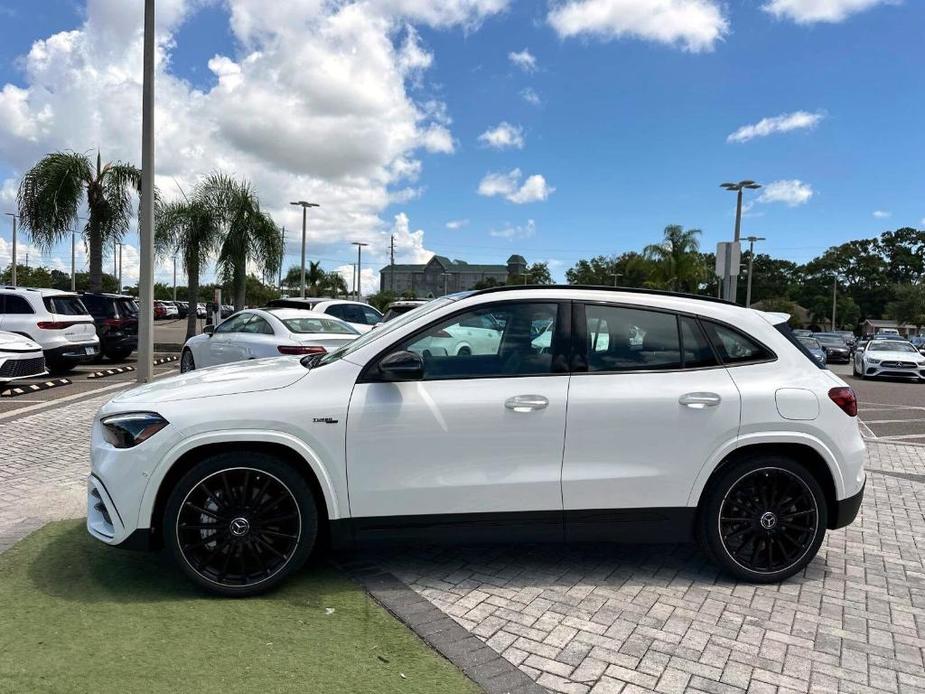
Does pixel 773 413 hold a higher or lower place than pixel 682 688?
higher

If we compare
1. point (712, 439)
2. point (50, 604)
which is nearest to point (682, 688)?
point (712, 439)

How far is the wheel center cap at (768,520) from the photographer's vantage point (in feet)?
12.6

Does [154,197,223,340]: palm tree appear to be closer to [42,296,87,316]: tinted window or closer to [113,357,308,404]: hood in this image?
[42,296,87,316]: tinted window

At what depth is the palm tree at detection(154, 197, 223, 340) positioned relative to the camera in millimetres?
22641

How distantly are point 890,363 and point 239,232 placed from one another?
820 inches

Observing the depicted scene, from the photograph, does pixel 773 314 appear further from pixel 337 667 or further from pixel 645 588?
pixel 337 667

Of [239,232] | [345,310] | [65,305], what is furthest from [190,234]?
[345,310]

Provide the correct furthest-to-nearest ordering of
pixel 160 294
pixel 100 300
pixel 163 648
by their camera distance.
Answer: pixel 160 294, pixel 100 300, pixel 163 648


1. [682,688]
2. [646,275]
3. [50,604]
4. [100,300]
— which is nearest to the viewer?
[682,688]

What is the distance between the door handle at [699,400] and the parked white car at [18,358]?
1101cm

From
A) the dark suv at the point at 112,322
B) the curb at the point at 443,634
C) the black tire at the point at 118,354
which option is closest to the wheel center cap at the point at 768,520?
the curb at the point at 443,634

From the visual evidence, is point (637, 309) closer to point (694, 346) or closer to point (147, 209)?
point (694, 346)

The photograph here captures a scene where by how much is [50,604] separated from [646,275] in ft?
159

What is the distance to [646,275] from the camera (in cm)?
4909
